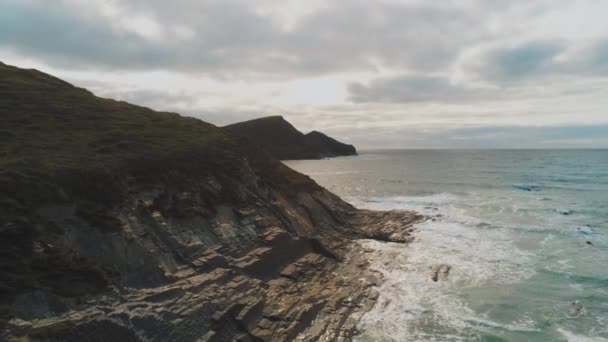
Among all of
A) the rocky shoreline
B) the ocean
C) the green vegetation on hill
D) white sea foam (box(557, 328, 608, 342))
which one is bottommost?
white sea foam (box(557, 328, 608, 342))

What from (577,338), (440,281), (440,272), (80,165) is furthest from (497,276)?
(80,165)

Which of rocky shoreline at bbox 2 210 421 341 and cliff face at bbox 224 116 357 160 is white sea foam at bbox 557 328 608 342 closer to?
rocky shoreline at bbox 2 210 421 341

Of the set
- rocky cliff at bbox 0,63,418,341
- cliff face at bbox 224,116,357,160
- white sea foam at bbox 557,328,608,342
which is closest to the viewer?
rocky cliff at bbox 0,63,418,341

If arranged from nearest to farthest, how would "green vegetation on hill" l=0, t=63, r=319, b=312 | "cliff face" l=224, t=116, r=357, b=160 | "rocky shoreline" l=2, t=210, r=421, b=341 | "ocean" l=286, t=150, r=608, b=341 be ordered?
"rocky shoreline" l=2, t=210, r=421, b=341
"green vegetation on hill" l=0, t=63, r=319, b=312
"ocean" l=286, t=150, r=608, b=341
"cliff face" l=224, t=116, r=357, b=160

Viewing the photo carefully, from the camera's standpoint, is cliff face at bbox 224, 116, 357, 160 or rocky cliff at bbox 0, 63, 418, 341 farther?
cliff face at bbox 224, 116, 357, 160

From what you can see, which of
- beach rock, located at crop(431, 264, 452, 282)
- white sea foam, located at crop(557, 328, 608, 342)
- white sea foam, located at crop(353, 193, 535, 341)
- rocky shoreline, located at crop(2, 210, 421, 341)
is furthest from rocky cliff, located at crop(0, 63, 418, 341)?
white sea foam, located at crop(557, 328, 608, 342)

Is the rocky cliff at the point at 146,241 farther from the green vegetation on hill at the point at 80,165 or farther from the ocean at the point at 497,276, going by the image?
the ocean at the point at 497,276

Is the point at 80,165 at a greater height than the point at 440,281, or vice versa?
the point at 80,165

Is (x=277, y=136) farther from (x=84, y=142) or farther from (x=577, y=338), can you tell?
(x=577, y=338)
